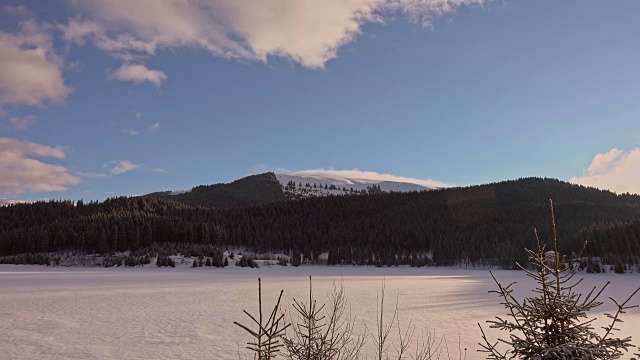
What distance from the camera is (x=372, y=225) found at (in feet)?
430

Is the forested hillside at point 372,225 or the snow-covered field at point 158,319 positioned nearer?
the snow-covered field at point 158,319

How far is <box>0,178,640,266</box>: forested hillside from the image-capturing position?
315ft

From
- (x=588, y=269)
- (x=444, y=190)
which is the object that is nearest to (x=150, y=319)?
(x=588, y=269)

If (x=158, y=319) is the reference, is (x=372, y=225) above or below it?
above

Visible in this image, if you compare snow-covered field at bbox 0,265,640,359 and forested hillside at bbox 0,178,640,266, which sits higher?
forested hillside at bbox 0,178,640,266

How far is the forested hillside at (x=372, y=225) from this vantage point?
315 ft

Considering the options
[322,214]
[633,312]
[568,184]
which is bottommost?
[633,312]

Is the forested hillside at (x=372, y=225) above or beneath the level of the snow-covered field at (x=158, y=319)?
above

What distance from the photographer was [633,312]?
968 inches

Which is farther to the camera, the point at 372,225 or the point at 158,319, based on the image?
the point at 372,225

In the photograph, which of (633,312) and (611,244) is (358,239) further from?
(633,312)

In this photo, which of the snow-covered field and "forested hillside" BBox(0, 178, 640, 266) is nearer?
the snow-covered field

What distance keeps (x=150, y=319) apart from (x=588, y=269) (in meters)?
73.5

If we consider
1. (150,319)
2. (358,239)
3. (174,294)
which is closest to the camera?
(150,319)
